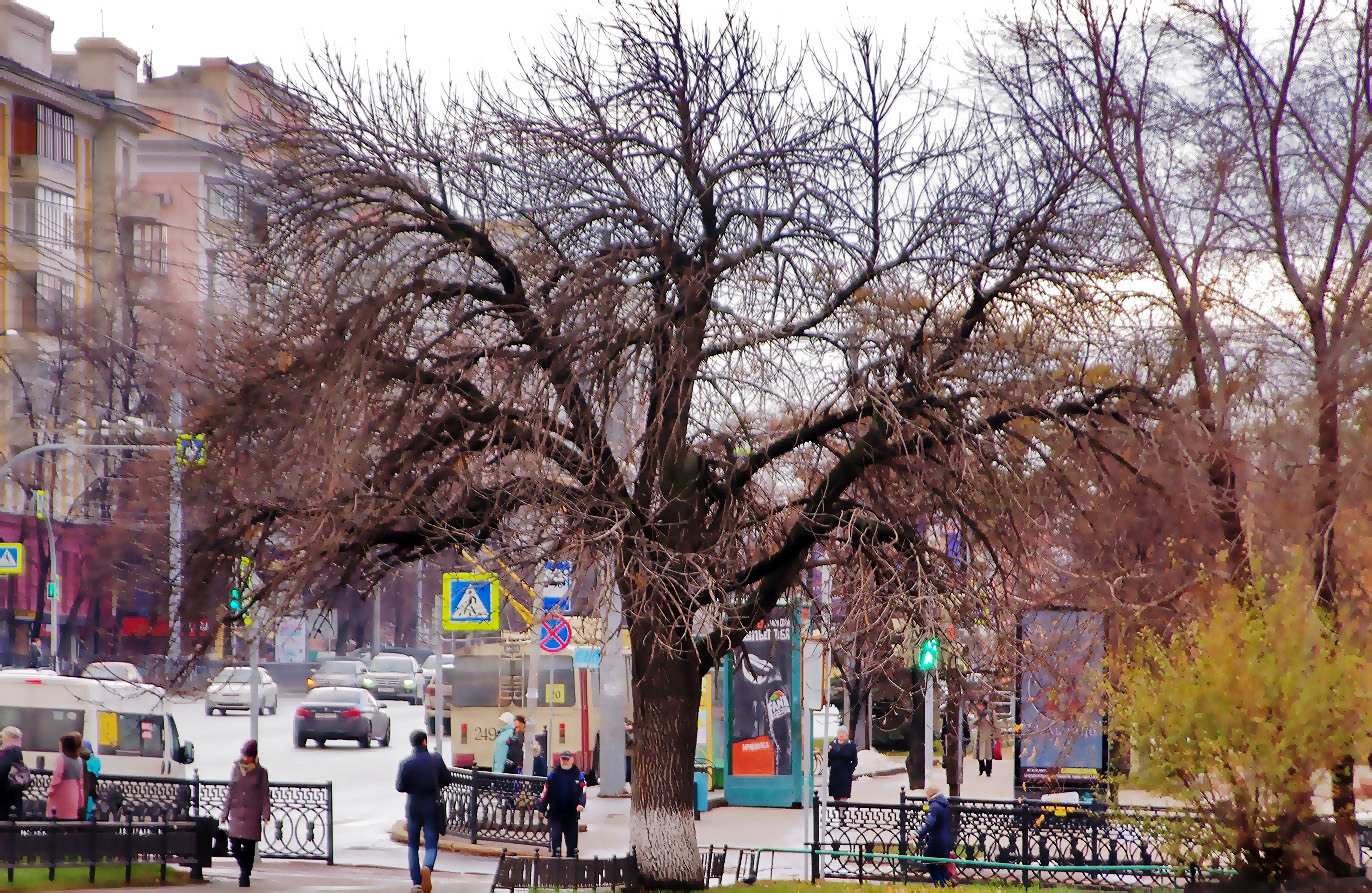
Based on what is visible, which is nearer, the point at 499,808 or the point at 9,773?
the point at 9,773

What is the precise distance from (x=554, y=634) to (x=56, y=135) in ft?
144

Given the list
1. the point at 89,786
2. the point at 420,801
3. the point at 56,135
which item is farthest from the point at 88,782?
the point at 56,135

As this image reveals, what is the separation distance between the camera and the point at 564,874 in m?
16.5

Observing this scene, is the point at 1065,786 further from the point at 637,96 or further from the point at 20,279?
the point at 20,279

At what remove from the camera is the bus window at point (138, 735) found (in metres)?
30.0

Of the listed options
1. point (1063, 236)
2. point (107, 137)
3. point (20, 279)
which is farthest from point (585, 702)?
point (107, 137)

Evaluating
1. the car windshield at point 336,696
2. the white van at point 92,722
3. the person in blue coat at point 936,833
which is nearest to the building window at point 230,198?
the person in blue coat at point 936,833

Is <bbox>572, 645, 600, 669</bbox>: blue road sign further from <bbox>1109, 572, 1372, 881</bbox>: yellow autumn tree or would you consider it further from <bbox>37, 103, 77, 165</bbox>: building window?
<bbox>37, 103, 77, 165</bbox>: building window

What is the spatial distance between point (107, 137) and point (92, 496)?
18.1m

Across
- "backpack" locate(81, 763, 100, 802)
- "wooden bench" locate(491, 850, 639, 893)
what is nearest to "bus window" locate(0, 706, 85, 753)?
"backpack" locate(81, 763, 100, 802)

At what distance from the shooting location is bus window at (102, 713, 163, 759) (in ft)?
98.5

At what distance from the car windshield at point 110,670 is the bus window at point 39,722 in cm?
138

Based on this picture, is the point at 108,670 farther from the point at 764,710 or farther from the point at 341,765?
the point at 764,710

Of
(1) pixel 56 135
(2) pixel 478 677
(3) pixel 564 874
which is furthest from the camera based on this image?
(1) pixel 56 135
